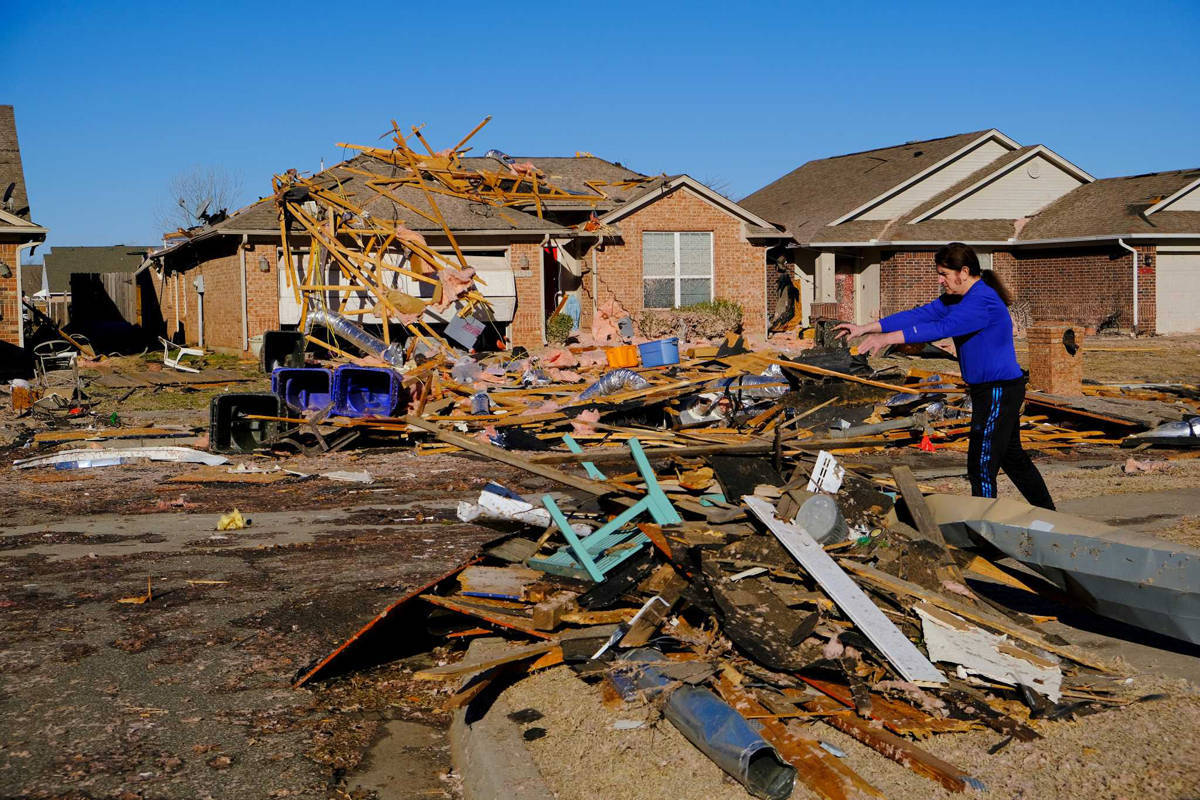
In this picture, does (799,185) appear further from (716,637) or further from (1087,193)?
(716,637)

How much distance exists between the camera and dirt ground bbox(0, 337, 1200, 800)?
3.79 m

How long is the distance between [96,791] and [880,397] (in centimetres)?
1072

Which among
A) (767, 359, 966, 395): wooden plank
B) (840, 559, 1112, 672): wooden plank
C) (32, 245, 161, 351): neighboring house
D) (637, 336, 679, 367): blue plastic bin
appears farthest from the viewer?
(32, 245, 161, 351): neighboring house

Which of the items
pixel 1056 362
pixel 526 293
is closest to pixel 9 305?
pixel 526 293

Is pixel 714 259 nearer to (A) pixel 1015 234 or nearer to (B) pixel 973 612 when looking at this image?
(A) pixel 1015 234

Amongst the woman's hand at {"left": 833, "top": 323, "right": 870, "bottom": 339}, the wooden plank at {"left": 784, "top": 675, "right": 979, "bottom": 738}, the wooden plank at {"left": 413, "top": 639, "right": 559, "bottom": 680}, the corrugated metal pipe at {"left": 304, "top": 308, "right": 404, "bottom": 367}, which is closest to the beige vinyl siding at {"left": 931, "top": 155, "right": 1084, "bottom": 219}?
the corrugated metal pipe at {"left": 304, "top": 308, "right": 404, "bottom": 367}

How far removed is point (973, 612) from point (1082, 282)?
86.1ft

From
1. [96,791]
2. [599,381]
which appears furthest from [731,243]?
[96,791]

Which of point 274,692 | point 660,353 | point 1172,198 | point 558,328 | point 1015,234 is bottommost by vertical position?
point 274,692

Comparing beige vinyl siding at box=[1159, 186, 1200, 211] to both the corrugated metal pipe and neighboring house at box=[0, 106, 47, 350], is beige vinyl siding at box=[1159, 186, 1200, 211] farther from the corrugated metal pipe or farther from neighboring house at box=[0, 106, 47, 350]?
neighboring house at box=[0, 106, 47, 350]

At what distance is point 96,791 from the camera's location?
391 cm

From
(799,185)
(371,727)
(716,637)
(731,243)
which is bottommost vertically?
(371,727)

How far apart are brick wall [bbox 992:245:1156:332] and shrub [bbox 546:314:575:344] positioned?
12.1 meters

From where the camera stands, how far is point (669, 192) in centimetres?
2686
